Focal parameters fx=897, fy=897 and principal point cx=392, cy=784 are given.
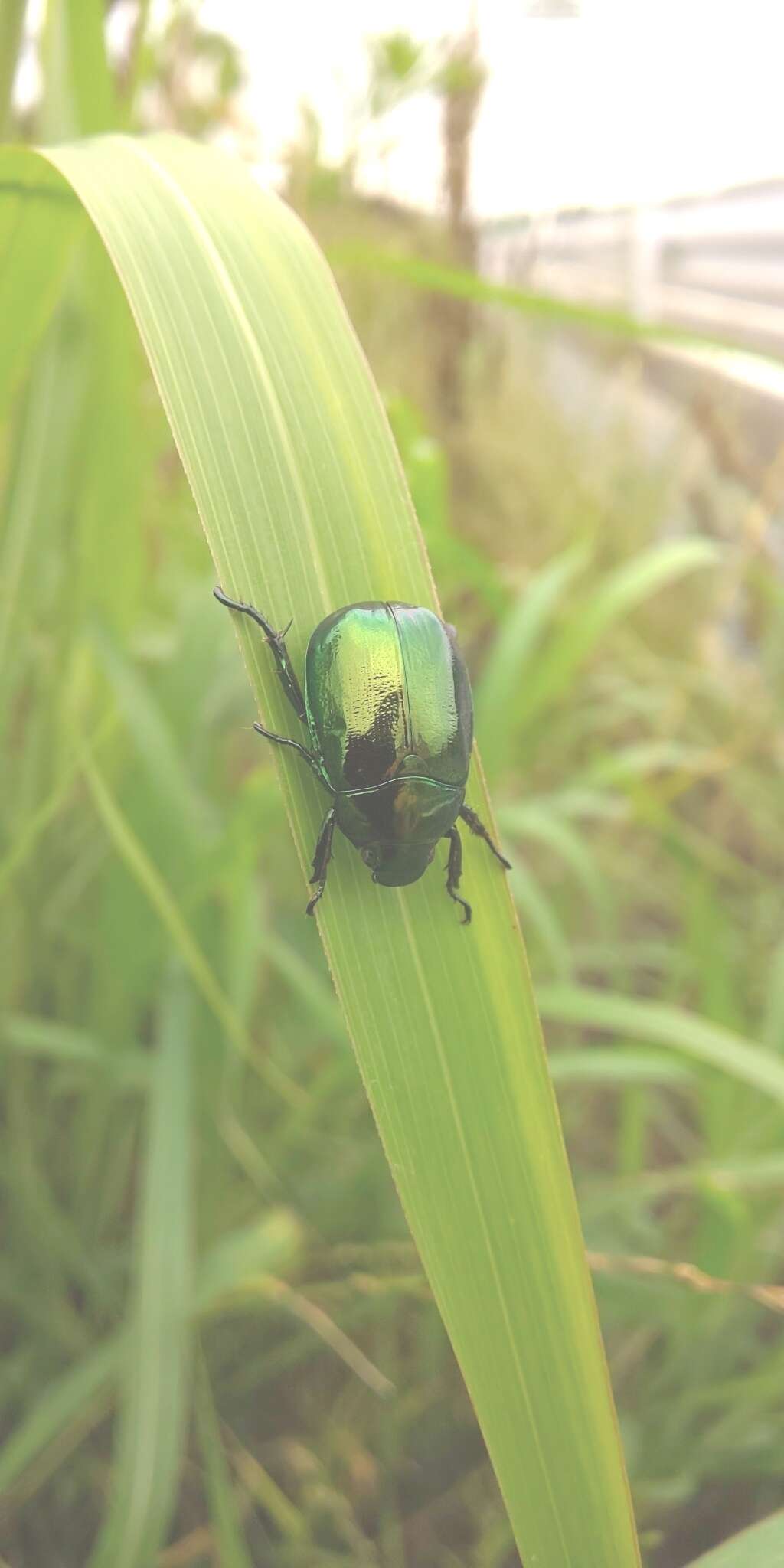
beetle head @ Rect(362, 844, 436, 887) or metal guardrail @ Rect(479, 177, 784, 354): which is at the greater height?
metal guardrail @ Rect(479, 177, 784, 354)

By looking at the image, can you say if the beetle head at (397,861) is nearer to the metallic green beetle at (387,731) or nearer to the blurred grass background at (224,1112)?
the metallic green beetle at (387,731)

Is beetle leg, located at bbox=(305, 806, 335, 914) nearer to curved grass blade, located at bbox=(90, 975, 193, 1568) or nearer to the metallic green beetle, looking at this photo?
the metallic green beetle

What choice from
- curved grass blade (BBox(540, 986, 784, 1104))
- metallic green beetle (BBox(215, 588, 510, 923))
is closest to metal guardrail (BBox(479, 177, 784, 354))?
curved grass blade (BBox(540, 986, 784, 1104))

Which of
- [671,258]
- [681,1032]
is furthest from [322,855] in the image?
[671,258]

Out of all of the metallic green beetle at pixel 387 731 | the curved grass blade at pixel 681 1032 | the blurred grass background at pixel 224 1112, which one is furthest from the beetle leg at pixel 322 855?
the curved grass blade at pixel 681 1032

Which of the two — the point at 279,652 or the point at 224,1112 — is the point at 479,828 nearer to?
the point at 279,652

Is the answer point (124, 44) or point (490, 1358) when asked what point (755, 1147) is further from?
point (124, 44)

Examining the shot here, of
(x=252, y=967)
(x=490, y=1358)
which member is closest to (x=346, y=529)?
(x=490, y=1358)
